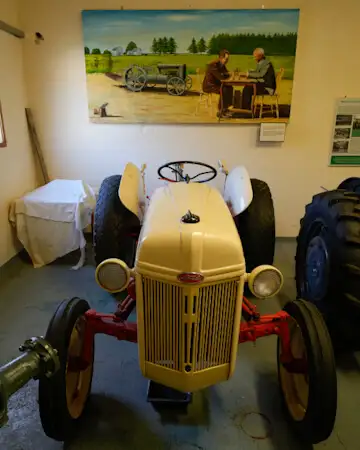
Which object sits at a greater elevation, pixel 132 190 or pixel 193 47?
pixel 193 47

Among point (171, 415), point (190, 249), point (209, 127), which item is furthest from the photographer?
point (209, 127)

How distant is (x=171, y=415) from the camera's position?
1.64 m

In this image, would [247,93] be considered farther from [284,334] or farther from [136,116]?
[284,334]

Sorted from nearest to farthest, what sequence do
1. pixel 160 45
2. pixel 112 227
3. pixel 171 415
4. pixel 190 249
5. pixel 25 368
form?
pixel 25 368 < pixel 190 249 < pixel 171 415 < pixel 112 227 < pixel 160 45

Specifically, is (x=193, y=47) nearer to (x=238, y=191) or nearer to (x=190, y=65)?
(x=190, y=65)

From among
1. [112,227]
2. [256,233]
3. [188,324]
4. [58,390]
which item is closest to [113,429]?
[58,390]

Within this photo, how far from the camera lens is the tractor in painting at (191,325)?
1.32 meters

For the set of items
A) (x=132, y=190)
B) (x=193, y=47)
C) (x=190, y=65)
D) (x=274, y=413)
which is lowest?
(x=274, y=413)

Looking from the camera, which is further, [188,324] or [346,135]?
[346,135]

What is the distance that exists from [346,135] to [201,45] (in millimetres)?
1659

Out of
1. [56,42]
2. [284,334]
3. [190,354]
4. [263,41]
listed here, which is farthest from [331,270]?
[56,42]

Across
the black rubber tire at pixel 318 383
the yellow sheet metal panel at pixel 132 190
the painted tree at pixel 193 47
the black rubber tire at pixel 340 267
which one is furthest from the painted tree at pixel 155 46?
the black rubber tire at pixel 318 383

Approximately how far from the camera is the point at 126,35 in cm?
341

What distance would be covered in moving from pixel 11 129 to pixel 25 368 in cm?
282
